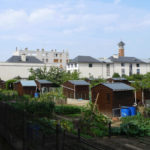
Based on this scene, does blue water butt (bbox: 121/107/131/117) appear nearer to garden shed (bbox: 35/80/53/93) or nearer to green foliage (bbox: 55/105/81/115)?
green foliage (bbox: 55/105/81/115)

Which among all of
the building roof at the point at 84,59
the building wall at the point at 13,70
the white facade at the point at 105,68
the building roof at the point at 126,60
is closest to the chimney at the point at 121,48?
the building roof at the point at 126,60

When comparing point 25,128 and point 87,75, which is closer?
point 25,128

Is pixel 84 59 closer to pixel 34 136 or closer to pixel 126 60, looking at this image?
pixel 126 60

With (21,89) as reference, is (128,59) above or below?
above

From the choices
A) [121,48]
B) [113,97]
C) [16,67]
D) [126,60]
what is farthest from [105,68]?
[113,97]

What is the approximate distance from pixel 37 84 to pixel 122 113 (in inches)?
844

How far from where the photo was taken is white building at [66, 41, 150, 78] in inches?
2384

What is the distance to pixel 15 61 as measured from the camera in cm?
6103

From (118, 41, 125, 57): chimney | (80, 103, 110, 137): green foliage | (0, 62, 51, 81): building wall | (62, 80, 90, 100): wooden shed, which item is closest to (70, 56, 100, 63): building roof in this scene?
(0, 62, 51, 81): building wall

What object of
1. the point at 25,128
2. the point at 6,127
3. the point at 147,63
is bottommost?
the point at 6,127

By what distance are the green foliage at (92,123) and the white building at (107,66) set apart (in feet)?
149

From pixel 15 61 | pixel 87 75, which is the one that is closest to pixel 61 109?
pixel 87 75

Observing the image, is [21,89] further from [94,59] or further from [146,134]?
[94,59]

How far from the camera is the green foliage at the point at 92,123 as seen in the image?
40.0 ft
